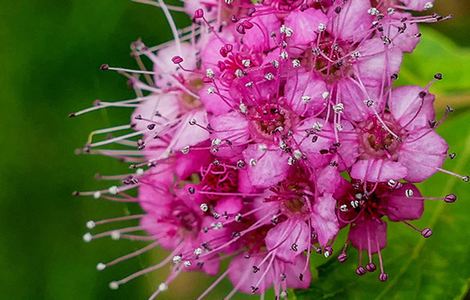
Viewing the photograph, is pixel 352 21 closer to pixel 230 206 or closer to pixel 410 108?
pixel 410 108

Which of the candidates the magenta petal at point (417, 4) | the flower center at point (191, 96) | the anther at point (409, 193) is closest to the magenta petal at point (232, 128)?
the flower center at point (191, 96)

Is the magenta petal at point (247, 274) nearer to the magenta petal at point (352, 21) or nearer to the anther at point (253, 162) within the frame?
the anther at point (253, 162)

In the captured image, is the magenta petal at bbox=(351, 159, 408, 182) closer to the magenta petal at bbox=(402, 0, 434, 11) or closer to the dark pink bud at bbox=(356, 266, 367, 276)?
the dark pink bud at bbox=(356, 266, 367, 276)

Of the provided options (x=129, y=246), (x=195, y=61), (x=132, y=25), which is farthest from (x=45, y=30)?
(x=195, y=61)

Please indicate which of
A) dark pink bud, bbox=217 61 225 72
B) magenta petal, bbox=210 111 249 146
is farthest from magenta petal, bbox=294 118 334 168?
dark pink bud, bbox=217 61 225 72

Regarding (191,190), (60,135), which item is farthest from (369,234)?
(60,135)

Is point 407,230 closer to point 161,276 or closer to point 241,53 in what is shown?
point 241,53
